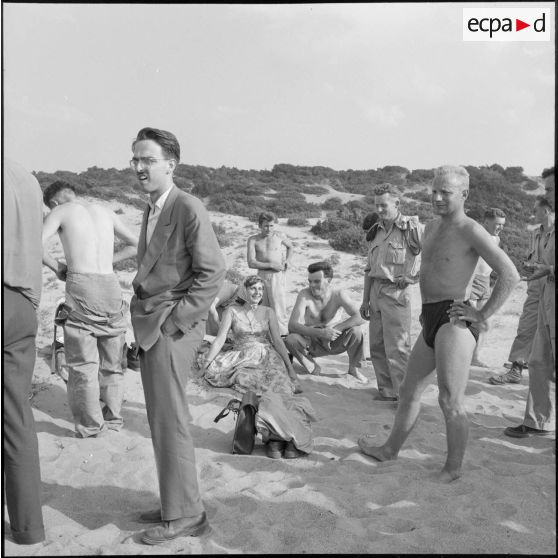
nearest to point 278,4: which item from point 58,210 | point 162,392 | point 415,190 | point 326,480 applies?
point 162,392

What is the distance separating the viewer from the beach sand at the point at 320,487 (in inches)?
111

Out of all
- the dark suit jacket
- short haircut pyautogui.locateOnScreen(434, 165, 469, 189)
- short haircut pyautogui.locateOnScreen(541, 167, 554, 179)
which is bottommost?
the dark suit jacket

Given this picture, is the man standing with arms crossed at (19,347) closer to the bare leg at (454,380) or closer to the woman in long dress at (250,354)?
the bare leg at (454,380)

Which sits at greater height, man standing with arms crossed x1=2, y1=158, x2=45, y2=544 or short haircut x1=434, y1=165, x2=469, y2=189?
short haircut x1=434, y1=165, x2=469, y2=189

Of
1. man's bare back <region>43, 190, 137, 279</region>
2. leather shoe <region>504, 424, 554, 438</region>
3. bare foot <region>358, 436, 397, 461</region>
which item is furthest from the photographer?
leather shoe <region>504, 424, 554, 438</region>

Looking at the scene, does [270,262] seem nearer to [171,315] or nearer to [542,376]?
[542,376]

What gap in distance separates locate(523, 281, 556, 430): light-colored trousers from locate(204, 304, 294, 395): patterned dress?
1.96 metres

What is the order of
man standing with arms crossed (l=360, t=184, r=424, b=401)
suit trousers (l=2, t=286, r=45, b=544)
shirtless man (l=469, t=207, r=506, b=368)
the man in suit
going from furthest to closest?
shirtless man (l=469, t=207, r=506, b=368), man standing with arms crossed (l=360, t=184, r=424, b=401), the man in suit, suit trousers (l=2, t=286, r=45, b=544)

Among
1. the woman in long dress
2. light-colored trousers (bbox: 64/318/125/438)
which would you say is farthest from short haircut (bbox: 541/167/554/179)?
light-colored trousers (bbox: 64/318/125/438)

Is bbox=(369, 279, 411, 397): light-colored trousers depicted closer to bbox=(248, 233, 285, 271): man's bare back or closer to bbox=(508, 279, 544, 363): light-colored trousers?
bbox=(508, 279, 544, 363): light-colored trousers

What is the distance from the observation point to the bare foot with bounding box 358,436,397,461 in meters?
3.87

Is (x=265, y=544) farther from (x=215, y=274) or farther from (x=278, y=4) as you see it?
(x=278, y=4)

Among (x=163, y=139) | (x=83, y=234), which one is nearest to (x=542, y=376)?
(x=163, y=139)

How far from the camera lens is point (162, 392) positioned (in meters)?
2.78
